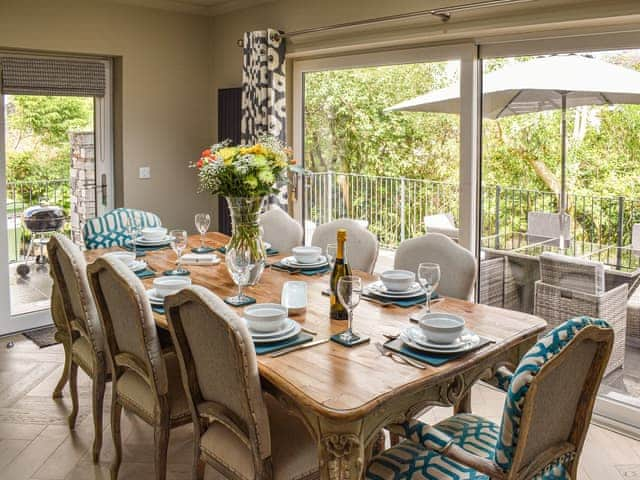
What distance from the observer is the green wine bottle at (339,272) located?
98.0 inches

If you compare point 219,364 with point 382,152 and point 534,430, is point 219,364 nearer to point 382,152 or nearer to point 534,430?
point 534,430

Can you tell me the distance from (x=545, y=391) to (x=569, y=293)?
1979 millimetres

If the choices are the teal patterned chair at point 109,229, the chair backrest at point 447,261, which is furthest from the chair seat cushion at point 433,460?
the teal patterned chair at point 109,229

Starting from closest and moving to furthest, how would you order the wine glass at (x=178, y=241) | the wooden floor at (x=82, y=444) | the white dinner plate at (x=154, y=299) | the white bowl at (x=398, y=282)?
the white dinner plate at (x=154, y=299)
the white bowl at (x=398, y=282)
the wooden floor at (x=82, y=444)
the wine glass at (x=178, y=241)

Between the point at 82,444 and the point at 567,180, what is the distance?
2920 millimetres

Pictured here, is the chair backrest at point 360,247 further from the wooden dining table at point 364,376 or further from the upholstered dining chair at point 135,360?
the upholstered dining chair at point 135,360

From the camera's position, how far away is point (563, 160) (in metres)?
3.47

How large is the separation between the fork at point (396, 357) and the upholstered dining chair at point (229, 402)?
15.3 inches

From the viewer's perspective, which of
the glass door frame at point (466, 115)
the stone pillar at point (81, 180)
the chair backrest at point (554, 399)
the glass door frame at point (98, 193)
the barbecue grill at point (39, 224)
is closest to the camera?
the chair backrest at point (554, 399)

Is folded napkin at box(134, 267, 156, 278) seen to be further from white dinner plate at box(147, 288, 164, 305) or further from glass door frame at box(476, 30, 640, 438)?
glass door frame at box(476, 30, 640, 438)

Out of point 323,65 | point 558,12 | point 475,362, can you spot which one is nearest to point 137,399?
point 475,362

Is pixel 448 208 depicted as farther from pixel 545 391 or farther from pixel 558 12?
pixel 545 391

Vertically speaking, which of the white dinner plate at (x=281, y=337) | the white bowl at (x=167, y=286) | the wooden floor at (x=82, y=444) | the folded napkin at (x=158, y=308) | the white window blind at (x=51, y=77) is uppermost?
the white window blind at (x=51, y=77)

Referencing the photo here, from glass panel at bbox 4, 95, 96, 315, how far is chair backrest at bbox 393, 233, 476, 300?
3.20m
